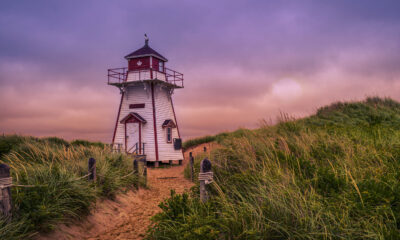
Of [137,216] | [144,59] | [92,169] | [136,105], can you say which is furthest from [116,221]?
[144,59]

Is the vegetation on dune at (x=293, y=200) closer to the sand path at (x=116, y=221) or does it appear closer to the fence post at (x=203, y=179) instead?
the fence post at (x=203, y=179)

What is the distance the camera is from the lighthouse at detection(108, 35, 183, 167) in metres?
21.9

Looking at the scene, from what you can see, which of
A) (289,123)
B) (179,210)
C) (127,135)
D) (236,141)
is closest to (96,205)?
(179,210)

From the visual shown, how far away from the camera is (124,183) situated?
9.11 meters

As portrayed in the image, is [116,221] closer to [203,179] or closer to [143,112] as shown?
[203,179]

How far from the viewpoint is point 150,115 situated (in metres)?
22.1

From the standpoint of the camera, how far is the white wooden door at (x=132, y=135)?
22203mm

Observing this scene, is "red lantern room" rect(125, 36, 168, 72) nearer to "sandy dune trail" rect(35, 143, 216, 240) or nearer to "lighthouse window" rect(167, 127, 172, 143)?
"lighthouse window" rect(167, 127, 172, 143)

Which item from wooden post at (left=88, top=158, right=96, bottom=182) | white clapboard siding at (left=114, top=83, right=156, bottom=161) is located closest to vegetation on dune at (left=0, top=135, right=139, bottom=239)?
wooden post at (left=88, top=158, right=96, bottom=182)

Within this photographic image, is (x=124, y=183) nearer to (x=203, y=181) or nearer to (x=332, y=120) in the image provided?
(x=203, y=181)

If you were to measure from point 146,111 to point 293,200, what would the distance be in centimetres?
1898

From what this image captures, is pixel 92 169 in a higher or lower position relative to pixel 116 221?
higher

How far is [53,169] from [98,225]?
170 centimetres

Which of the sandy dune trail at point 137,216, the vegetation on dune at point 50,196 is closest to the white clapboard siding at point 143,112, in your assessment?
the sandy dune trail at point 137,216
